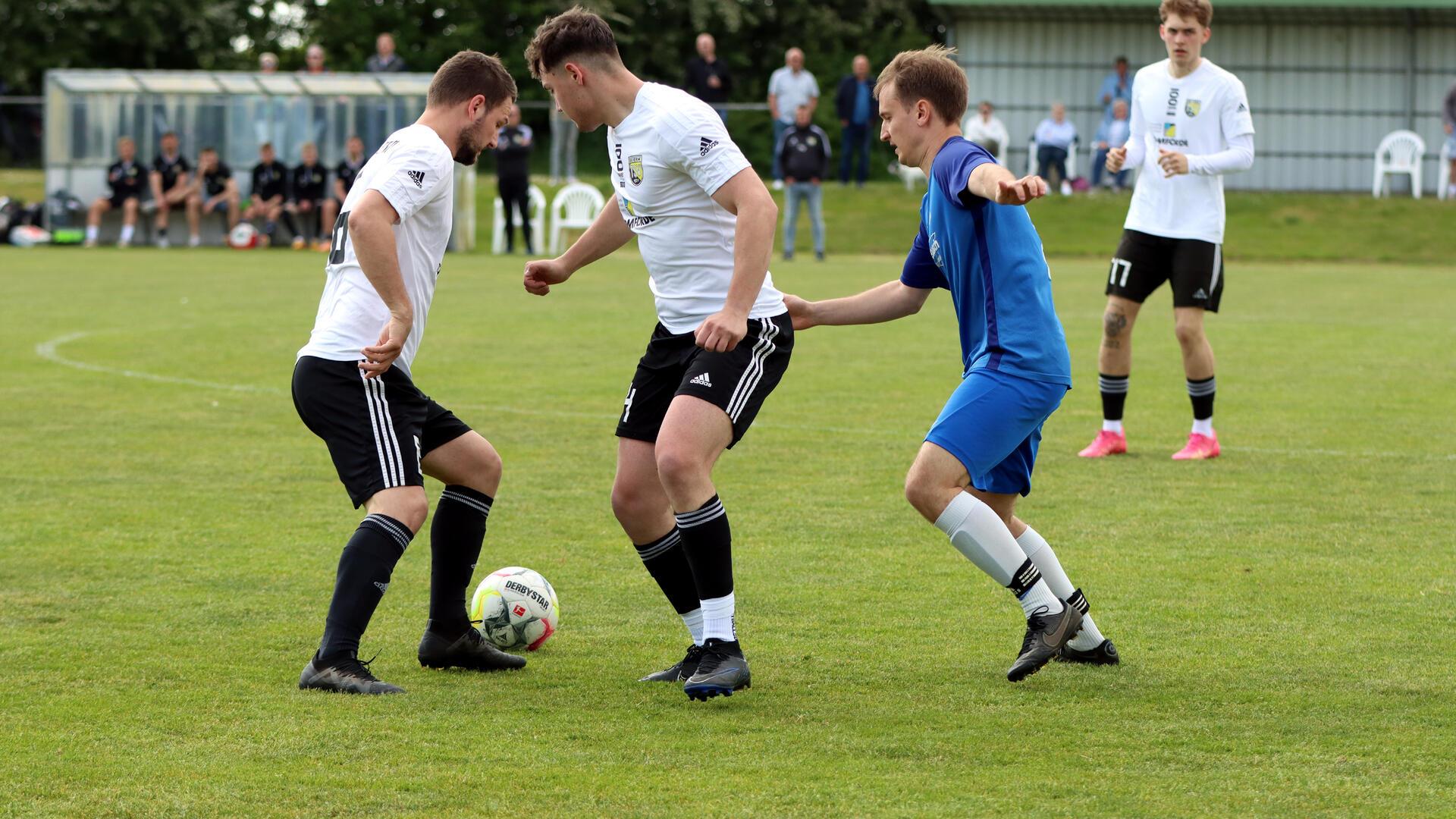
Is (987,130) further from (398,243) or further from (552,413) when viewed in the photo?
(398,243)

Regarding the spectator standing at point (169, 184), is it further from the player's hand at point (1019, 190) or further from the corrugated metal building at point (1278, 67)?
the player's hand at point (1019, 190)

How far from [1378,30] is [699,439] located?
33172mm

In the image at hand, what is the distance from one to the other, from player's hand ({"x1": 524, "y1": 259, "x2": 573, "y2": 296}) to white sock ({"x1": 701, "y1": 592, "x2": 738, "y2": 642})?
1154mm

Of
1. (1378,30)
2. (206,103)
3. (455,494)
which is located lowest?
(455,494)

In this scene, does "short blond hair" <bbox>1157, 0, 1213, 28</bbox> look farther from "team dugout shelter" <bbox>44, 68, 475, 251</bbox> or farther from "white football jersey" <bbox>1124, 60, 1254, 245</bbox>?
"team dugout shelter" <bbox>44, 68, 475, 251</bbox>

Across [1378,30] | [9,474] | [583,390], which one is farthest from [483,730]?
[1378,30]

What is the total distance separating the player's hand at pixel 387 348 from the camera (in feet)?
15.2

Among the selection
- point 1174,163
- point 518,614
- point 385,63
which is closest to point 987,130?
point 385,63

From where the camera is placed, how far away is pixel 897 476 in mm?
8164

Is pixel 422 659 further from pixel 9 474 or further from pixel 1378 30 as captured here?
pixel 1378 30

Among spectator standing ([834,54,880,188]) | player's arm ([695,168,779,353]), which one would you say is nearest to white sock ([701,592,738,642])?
player's arm ([695,168,779,353])

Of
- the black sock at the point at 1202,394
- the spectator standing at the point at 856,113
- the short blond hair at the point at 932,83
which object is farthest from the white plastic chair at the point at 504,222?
the short blond hair at the point at 932,83

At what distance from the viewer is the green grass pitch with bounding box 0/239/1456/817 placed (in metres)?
3.89

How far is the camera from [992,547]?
4.77 m
